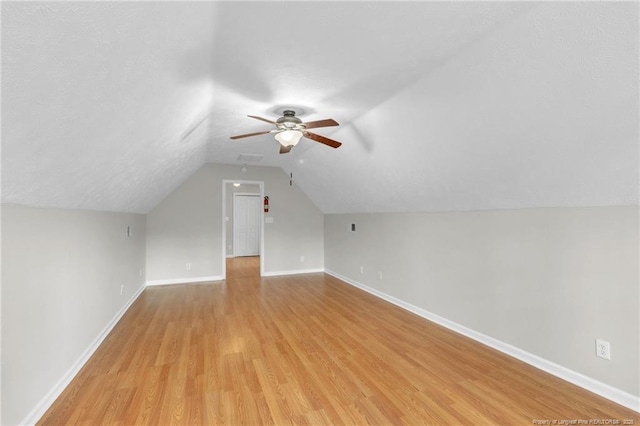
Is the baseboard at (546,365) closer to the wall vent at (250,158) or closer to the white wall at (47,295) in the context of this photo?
the wall vent at (250,158)

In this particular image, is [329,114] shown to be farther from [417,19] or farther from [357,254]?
[357,254]

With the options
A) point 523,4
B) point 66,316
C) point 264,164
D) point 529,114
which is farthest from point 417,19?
point 264,164

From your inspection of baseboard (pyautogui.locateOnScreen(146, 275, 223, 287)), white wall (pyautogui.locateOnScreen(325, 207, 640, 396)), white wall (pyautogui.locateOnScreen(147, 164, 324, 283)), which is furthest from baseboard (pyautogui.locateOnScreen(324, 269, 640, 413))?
baseboard (pyautogui.locateOnScreen(146, 275, 223, 287))

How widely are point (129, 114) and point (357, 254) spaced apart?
4119 mm

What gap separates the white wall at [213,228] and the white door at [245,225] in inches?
120

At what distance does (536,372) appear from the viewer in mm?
2334

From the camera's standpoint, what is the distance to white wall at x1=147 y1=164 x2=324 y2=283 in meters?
5.33

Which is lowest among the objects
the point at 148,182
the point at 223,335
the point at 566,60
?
the point at 223,335

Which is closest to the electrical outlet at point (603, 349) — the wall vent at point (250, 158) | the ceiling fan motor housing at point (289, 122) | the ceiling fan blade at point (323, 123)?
the ceiling fan blade at point (323, 123)

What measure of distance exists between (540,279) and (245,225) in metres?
7.82

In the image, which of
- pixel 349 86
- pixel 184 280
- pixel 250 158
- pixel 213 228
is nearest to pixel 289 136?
pixel 349 86

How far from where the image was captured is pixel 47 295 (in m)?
1.91

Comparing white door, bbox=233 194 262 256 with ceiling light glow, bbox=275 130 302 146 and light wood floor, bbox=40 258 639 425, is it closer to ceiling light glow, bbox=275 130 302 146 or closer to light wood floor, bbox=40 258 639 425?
light wood floor, bbox=40 258 639 425

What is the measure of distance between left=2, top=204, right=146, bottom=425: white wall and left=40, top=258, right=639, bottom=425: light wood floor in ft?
0.85
